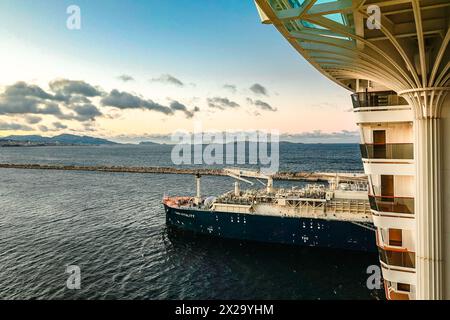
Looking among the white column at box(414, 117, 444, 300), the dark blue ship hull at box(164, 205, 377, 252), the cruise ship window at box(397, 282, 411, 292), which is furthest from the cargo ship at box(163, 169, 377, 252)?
the white column at box(414, 117, 444, 300)

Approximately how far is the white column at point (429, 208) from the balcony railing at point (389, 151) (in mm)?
1204

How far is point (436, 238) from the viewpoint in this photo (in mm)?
9734

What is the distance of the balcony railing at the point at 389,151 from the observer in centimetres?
1117

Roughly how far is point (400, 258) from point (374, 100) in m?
6.02

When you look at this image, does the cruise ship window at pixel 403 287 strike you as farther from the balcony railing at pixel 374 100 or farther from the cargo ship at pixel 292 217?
the cargo ship at pixel 292 217

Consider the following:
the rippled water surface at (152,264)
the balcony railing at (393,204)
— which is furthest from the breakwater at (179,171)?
the balcony railing at (393,204)

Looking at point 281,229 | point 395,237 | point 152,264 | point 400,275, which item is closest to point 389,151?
point 395,237

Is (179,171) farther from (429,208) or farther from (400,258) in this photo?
(429,208)

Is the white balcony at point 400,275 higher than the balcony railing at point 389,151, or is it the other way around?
the balcony railing at point 389,151

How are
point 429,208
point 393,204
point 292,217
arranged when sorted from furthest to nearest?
point 292,217 → point 393,204 → point 429,208

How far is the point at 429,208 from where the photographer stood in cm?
980

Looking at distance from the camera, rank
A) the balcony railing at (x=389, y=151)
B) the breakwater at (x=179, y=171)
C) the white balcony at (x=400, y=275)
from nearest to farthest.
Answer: the white balcony at (x=400, y=275) < the balcony railing at (x=389, y=151) < the breakwater at (x=179, y=171)

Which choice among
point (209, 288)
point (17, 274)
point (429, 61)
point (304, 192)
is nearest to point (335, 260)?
point (304, 192)
